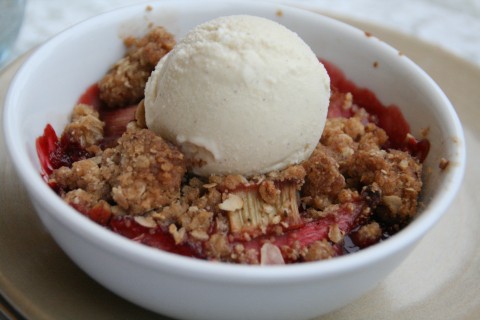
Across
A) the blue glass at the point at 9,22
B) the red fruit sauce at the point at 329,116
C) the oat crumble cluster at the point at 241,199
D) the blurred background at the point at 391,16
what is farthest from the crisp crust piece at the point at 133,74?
the blurred background at the point at 391,16

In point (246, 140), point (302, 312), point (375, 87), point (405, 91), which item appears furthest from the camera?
point (375, 87)

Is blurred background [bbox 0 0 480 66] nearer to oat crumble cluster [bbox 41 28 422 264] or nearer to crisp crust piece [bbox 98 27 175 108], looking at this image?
crisp crust piece [bbox 98 27 175 108]

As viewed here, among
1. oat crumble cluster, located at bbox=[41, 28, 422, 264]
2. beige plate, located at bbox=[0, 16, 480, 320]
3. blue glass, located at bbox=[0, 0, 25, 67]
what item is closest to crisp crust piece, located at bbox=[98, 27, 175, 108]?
oat crumble cluster, located at bbox=[41, 28, 422, 264]

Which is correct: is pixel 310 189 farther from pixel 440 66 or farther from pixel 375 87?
pixel 440 66

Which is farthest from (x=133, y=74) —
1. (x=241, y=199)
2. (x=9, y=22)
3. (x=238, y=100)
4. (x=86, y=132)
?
(x=9, y=22)

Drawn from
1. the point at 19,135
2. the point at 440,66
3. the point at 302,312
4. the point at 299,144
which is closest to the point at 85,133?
the point at 19,135

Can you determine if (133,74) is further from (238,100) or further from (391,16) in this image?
(391,16)
